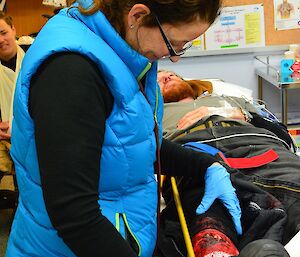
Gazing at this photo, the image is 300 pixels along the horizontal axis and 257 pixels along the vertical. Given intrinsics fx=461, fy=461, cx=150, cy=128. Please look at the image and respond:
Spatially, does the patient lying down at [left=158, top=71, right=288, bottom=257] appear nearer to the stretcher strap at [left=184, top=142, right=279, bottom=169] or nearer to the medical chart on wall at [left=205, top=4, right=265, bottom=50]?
the stretcher strap at [left=184, top=142, right=279, bottom=169]

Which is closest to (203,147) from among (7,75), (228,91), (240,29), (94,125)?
(94,125)

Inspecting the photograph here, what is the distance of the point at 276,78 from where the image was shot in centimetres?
299

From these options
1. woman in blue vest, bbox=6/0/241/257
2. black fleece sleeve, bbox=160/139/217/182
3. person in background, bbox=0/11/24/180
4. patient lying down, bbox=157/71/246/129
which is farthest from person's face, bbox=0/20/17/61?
woman in blue vest, bbox=6/0/241/257

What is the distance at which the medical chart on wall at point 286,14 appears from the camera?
3.34 meters

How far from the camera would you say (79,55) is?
82 cm

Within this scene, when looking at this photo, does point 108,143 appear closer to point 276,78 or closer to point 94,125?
point 94,125

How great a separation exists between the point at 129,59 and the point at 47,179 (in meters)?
0.31

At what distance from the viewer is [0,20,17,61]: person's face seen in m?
3.01

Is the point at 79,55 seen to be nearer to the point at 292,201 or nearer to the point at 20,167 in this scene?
the point at 20,167

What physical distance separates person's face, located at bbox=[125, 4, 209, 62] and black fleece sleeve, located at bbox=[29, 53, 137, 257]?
149 millimetres

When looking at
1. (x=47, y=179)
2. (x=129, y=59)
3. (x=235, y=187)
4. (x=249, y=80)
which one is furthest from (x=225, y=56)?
(x=47, y=179)

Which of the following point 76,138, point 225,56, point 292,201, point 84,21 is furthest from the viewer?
point 225,56

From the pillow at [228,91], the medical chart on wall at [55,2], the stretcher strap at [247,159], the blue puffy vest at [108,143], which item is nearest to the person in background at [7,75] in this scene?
the medical chart on wall at [55,2]

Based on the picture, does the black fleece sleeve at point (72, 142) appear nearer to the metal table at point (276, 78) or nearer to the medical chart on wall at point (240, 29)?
the metal table at point (276, 78)
